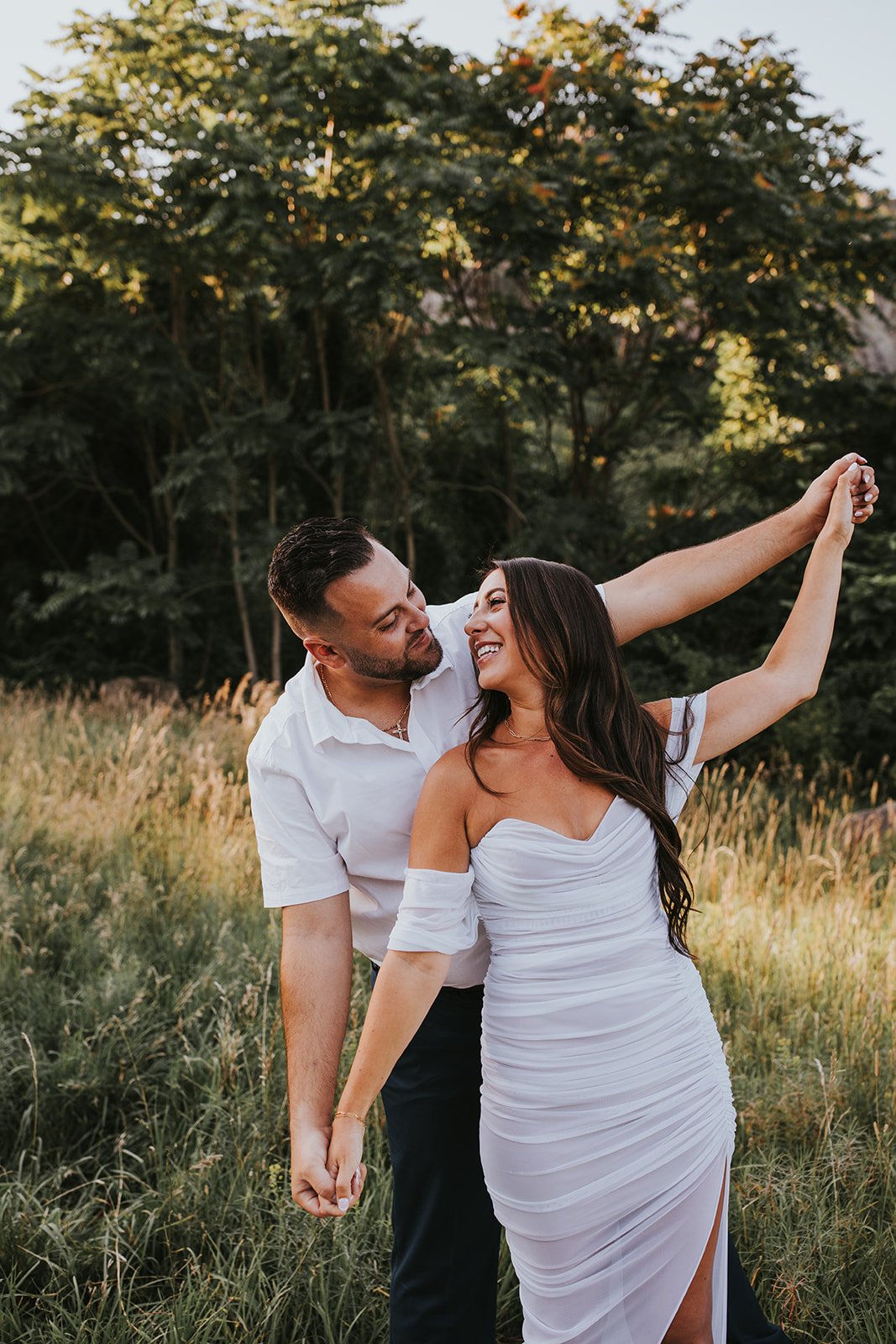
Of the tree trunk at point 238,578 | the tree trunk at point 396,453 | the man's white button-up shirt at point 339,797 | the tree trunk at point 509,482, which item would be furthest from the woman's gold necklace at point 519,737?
the tree trunk at point 509,482

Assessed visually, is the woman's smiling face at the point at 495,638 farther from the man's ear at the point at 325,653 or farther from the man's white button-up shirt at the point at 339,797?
the man's ear at the point at 325,653

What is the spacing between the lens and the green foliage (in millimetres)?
7668

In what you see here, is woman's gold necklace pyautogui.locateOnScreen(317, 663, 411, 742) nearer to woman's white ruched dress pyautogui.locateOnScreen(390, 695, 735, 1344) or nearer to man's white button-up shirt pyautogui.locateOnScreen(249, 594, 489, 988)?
man's white button-up shirt pyautogui.locateOnScreen(249, 594, 489, 988)

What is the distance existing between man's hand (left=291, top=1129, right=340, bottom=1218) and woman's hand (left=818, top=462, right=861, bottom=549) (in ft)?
5.13

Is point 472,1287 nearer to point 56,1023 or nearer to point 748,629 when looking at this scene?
point 56,1023

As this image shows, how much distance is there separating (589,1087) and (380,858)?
0.60 m

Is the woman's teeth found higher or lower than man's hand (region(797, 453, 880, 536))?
lower

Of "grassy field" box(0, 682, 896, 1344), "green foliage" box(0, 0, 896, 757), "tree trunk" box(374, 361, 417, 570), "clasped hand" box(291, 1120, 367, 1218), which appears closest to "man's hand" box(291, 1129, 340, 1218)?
"clasped hand" box(291, 1120, 367, 1218)

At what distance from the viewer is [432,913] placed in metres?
1.71

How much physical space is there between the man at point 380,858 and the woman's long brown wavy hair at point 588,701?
0.25m

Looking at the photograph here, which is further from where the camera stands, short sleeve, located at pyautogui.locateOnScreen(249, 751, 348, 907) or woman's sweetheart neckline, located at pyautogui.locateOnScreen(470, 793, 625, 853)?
short sleeve, located at pyautogui.locateOnScreen(249, 751, 348, 907)

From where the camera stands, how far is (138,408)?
32.0 ft

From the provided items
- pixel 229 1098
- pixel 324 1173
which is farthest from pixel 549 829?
pixel 229 1098

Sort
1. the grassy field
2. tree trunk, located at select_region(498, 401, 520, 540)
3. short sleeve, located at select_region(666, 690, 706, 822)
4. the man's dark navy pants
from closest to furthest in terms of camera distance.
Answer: short sleeve, located at select_region(666, 690, 706, 822), the man's dark navy pants, the grassy field, tree trunk, located at select_region(498, 401, 520, 540)
